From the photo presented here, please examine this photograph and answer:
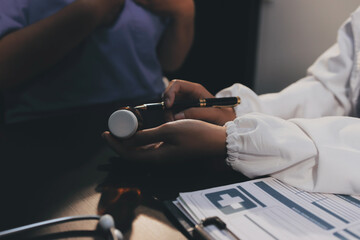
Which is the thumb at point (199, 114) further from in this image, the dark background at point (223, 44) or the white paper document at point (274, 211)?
the dark background at point (223, 44)

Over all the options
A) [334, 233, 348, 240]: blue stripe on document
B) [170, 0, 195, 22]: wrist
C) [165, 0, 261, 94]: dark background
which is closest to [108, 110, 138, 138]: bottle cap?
[334, 233, 348, 240]: blue stripe on document

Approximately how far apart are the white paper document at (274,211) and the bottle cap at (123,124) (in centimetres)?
12

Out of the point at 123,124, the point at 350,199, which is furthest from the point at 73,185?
the point at 350,199

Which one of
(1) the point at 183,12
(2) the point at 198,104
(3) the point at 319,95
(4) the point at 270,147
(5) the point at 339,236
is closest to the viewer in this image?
(5) the point at 339,236

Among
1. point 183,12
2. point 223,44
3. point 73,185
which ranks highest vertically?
point 183,12

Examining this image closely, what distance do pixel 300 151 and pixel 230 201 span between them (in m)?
0.11

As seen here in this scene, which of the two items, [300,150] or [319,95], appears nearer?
[300,150]

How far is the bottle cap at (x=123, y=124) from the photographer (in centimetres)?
37

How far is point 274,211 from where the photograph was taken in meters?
0.27

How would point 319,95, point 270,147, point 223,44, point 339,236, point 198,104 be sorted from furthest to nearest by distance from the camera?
point 223,44
point 319,95
point 198,104
point 270,147
point 339,236

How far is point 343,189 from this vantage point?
314 mm

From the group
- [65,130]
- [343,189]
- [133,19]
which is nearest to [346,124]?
[343,189]

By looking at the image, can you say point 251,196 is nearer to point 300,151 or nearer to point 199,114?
point 300,151

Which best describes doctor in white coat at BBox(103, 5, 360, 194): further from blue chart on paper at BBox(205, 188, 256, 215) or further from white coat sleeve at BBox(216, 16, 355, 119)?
white coat sleeve at BBox(216, 16, 355, 119)
